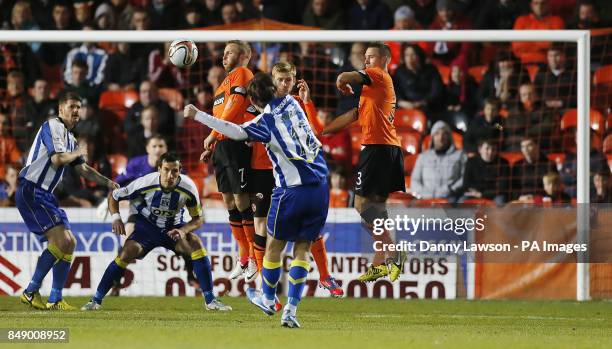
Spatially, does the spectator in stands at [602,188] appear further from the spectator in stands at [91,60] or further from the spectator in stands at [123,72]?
the spectator in stands at [91,60]

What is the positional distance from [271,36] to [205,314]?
360 centimetres

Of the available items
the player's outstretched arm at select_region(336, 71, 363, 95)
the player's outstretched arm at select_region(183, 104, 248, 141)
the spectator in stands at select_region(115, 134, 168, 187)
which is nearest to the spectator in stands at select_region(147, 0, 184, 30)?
the spectator in stands at select_region(115, 134, 168, 187)

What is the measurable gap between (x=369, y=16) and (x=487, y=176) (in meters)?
3.61

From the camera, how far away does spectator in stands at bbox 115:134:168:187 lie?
14.4 meters

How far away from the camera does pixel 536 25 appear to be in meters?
17.2

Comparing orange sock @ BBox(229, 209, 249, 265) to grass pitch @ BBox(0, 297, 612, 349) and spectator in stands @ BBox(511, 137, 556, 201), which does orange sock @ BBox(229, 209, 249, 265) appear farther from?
spectator in stands @ BBox(511, 137, 556, 201)

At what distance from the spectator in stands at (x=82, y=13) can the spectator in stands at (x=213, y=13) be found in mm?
1804

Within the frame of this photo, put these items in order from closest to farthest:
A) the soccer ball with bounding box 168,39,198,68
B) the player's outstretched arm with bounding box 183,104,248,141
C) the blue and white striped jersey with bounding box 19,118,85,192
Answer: the player's outstretched arm with bounding box 183,104,248,141 < the soccer ball with bounding box 168,39,198,68 < the blue and white striped jersey with bounding box 19,118,85,192

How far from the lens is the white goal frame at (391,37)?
13.5 m

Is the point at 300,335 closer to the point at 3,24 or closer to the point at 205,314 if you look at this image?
the point at 205,314

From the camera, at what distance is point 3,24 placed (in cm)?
1853

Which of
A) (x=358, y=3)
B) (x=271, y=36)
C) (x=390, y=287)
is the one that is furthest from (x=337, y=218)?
(x=358, y=3)

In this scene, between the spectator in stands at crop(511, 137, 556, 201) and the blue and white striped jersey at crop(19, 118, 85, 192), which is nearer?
the blue and white striped jersey at crop(19, 118, 85, 192)

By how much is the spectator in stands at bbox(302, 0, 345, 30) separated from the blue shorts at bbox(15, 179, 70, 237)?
686 cm
